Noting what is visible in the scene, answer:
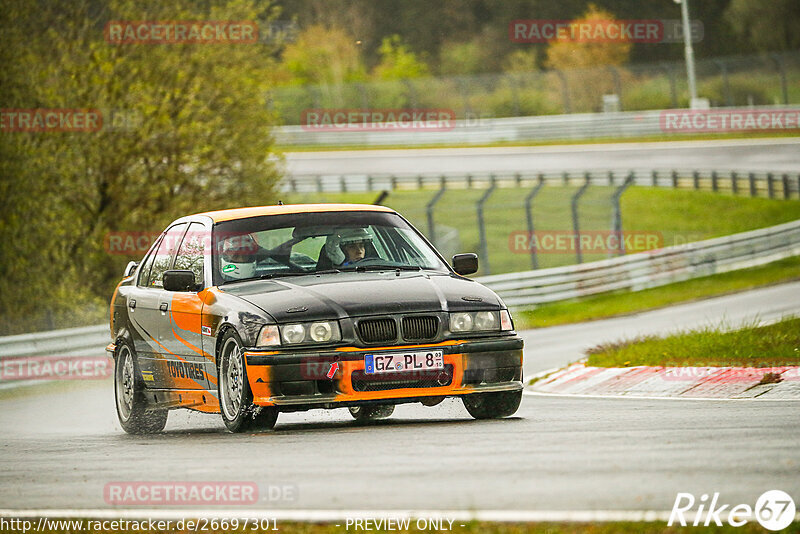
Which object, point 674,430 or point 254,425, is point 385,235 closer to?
point 254,425

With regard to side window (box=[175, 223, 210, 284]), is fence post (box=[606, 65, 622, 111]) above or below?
above

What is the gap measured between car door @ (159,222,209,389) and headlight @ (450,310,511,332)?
1.85 meters

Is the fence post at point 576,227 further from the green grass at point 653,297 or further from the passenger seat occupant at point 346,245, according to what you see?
the passenger seat occupant at point 346,245

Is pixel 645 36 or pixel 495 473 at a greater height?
pixel 645 36

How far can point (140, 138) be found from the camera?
2744cm

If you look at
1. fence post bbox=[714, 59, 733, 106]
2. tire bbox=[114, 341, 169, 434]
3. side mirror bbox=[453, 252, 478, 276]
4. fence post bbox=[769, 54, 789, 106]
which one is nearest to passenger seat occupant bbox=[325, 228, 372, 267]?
side mirror bbox=[453, 252, 478, 276]

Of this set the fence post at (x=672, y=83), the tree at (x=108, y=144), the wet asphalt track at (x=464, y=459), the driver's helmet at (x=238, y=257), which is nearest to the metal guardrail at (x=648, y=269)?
the tree at (x=108, y=144)

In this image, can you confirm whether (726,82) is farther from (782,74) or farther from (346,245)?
(346,245)

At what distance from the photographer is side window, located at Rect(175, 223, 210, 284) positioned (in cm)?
975

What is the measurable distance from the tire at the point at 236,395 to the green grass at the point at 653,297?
17039 millimetres

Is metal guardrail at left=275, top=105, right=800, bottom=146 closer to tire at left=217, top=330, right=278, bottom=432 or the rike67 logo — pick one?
tire at left=217, top=330, right=278, bottom=432

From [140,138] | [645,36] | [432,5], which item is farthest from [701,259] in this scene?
[432,5]

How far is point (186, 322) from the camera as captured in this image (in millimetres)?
9562

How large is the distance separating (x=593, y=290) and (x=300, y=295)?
2112 centimetres
